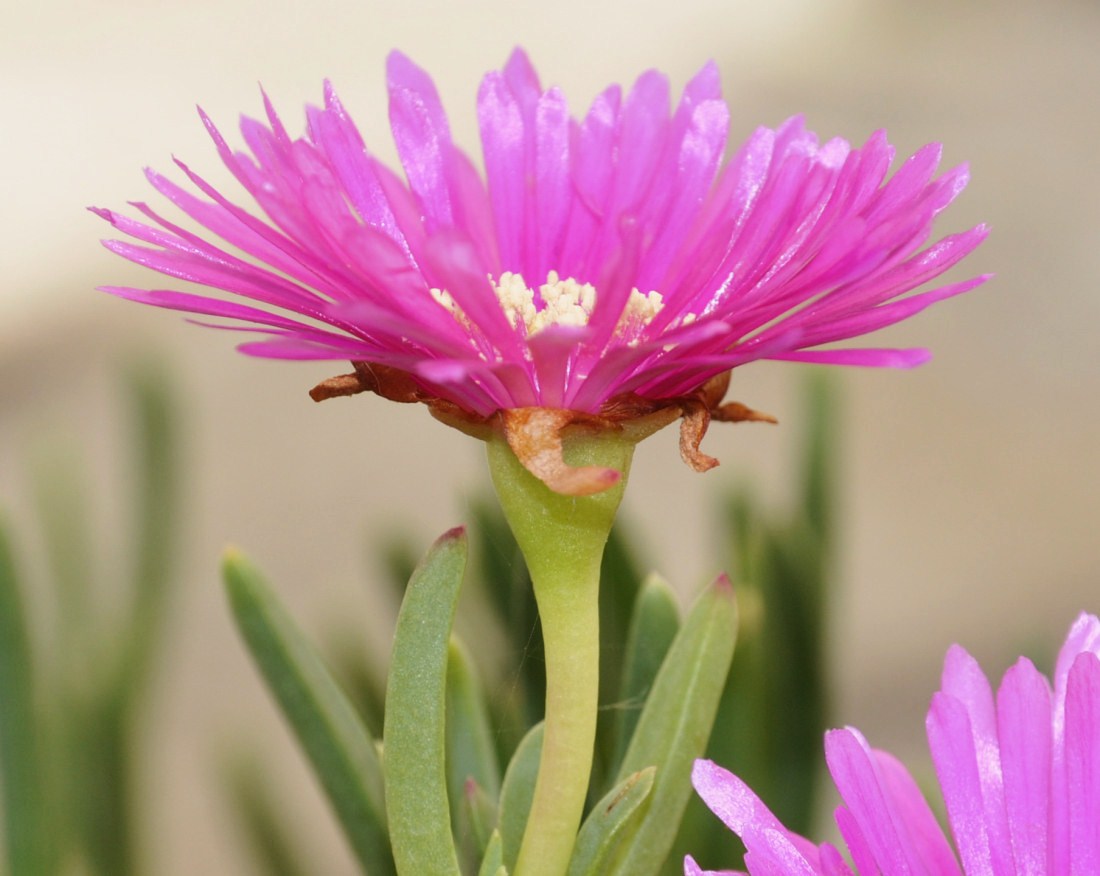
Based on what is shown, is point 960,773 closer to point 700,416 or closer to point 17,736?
point 700,416

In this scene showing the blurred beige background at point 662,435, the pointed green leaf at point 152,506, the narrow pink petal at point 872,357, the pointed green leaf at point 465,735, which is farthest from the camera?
the blurred beige background at point 662,435

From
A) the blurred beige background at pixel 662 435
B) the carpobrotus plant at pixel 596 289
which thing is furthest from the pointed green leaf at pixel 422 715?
the blurred beige background at pixel 662 435

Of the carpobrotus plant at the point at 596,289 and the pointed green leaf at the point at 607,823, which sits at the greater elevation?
the carpobrotus plant at the point at 596,289

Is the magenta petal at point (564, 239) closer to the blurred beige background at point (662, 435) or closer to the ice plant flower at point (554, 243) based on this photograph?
the ice plant flower at point (554, 243)

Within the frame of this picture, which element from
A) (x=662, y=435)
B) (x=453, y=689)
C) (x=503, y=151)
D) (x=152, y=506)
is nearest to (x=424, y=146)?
(x=503, y=151)

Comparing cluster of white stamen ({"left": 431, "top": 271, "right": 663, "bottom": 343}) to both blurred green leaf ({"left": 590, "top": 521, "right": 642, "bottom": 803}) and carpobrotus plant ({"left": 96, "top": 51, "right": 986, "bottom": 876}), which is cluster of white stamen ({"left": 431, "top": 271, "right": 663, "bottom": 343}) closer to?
carpobrotus plant ({"left": 96, "top": 51, "right": 986, "bottom": 876})

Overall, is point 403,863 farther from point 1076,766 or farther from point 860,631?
point 860,631

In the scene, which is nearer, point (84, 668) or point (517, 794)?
point (517, 794)
